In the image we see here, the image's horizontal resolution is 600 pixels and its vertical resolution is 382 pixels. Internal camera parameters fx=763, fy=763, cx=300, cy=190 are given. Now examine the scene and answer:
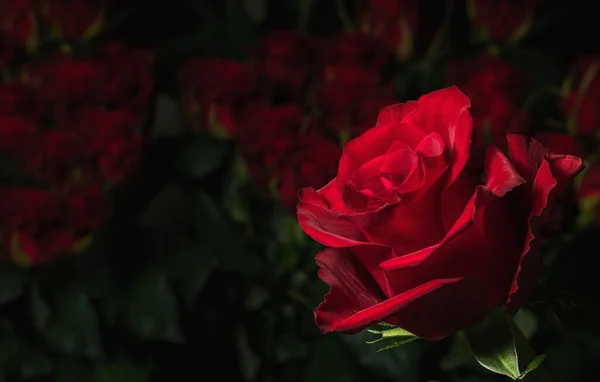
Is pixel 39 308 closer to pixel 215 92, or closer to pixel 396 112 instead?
pixel 215 92

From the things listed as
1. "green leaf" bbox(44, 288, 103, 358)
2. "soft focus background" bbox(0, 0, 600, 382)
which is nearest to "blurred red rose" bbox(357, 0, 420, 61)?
"soft focus background" bbox(0, 0, 600, 382)

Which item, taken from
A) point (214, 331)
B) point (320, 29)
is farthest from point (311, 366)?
point (320, 29)

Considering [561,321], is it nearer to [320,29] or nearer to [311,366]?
[311,366]

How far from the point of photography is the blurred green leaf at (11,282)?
0.59 metres

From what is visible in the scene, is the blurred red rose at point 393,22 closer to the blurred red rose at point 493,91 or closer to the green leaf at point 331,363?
the blurred red rose at point 493,91

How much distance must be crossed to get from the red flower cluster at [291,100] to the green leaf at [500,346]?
291mm

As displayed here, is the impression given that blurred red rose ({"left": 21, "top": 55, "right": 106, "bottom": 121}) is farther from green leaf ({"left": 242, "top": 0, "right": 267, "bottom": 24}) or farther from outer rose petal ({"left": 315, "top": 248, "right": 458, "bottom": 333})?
outer rose petal ({"left": 315, "top": 248, "right": 458, "bottom": 333})

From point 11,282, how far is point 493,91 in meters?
0.40

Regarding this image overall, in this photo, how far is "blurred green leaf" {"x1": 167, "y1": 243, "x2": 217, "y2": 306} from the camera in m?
0.60

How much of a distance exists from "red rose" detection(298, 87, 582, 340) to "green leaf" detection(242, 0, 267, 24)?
1.55ft

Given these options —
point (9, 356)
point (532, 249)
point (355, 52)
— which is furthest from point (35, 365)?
point (532, 249)

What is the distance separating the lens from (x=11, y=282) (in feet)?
1.97

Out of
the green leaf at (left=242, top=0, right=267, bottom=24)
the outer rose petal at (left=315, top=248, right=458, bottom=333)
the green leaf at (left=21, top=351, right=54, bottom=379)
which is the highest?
the outer rose petal at (left=315, top=248, right=458, bottom=333)

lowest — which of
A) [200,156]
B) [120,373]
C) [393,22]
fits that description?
[120,373]
